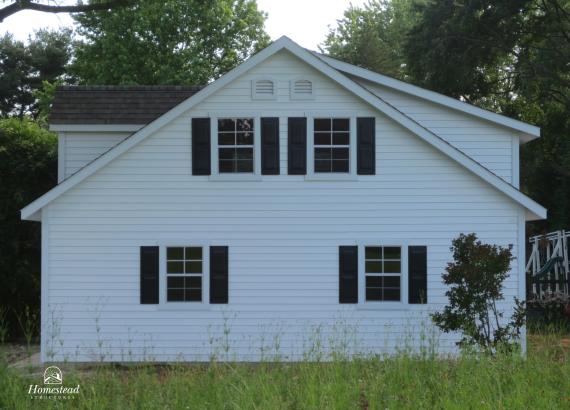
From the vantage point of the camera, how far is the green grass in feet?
30.0

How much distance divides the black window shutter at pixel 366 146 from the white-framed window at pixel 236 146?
224 centimetres

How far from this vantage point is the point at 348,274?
17.2 m

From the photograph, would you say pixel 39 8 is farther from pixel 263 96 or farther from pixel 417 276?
pixel 417 276

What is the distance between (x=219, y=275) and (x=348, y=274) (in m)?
2.68

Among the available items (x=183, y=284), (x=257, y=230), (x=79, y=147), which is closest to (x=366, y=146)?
(x=257, y=230)

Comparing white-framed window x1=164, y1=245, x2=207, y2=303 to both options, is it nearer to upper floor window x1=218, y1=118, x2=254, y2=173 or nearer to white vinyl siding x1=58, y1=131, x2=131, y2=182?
upper floor window x1=218, y1=118, x2=254, y2=173

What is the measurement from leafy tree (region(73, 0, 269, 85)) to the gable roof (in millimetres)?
23449

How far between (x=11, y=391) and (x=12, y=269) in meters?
10.7

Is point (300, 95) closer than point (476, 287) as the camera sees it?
No

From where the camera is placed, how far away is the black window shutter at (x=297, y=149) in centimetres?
1744

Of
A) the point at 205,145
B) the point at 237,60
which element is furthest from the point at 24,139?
the point at 237,60

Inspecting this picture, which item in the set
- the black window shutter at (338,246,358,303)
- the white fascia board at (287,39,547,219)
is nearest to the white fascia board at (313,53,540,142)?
the white fascia board at (287,39,547,219)

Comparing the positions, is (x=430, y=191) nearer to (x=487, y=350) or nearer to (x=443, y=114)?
(x=443, y=114)

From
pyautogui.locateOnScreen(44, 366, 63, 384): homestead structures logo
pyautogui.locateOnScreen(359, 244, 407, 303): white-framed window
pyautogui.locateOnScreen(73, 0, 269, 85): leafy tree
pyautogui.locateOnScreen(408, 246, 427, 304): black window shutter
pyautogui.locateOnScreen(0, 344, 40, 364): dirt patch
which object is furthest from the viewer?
pyautogui.locateOnScreen(73, 0, 269, 85): leafy tree
